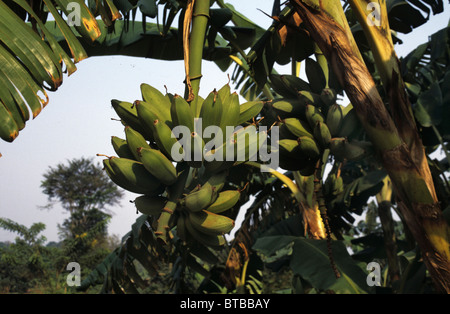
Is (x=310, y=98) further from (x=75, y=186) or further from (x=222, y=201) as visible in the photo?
(x=75, y=186)

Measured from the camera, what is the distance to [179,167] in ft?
3.68

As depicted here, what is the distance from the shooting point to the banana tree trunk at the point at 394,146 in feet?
4.70

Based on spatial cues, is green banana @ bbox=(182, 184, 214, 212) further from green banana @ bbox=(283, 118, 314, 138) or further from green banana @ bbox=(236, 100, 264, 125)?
green banana @ bbox=(283, 118, 314, 138)

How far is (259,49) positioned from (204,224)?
122cm

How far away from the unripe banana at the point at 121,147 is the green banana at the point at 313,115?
692 millimetres

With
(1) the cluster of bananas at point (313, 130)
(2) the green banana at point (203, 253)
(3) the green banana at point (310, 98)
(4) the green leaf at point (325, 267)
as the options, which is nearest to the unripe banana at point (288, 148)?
(1) the cluster of bananas at point (313, 130)

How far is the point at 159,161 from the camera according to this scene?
41.0 inches

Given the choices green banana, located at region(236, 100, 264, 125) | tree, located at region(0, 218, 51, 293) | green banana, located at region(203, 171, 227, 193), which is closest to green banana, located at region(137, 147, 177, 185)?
green banana, located at region(203, 171, 227, 193)

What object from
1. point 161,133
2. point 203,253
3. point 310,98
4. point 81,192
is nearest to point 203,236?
point 161,133

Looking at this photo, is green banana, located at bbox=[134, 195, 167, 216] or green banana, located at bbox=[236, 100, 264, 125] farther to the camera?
green banana, located at bbox=[236, 100, 264, 125]

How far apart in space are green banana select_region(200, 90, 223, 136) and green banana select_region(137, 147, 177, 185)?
0.49 ft

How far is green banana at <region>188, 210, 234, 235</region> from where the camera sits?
109 centimetres

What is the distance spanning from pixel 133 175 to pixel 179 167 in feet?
0.41

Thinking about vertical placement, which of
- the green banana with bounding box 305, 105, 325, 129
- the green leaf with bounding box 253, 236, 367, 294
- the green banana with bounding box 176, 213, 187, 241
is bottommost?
the green leaf with bounding box 253, 236, 367, 294
